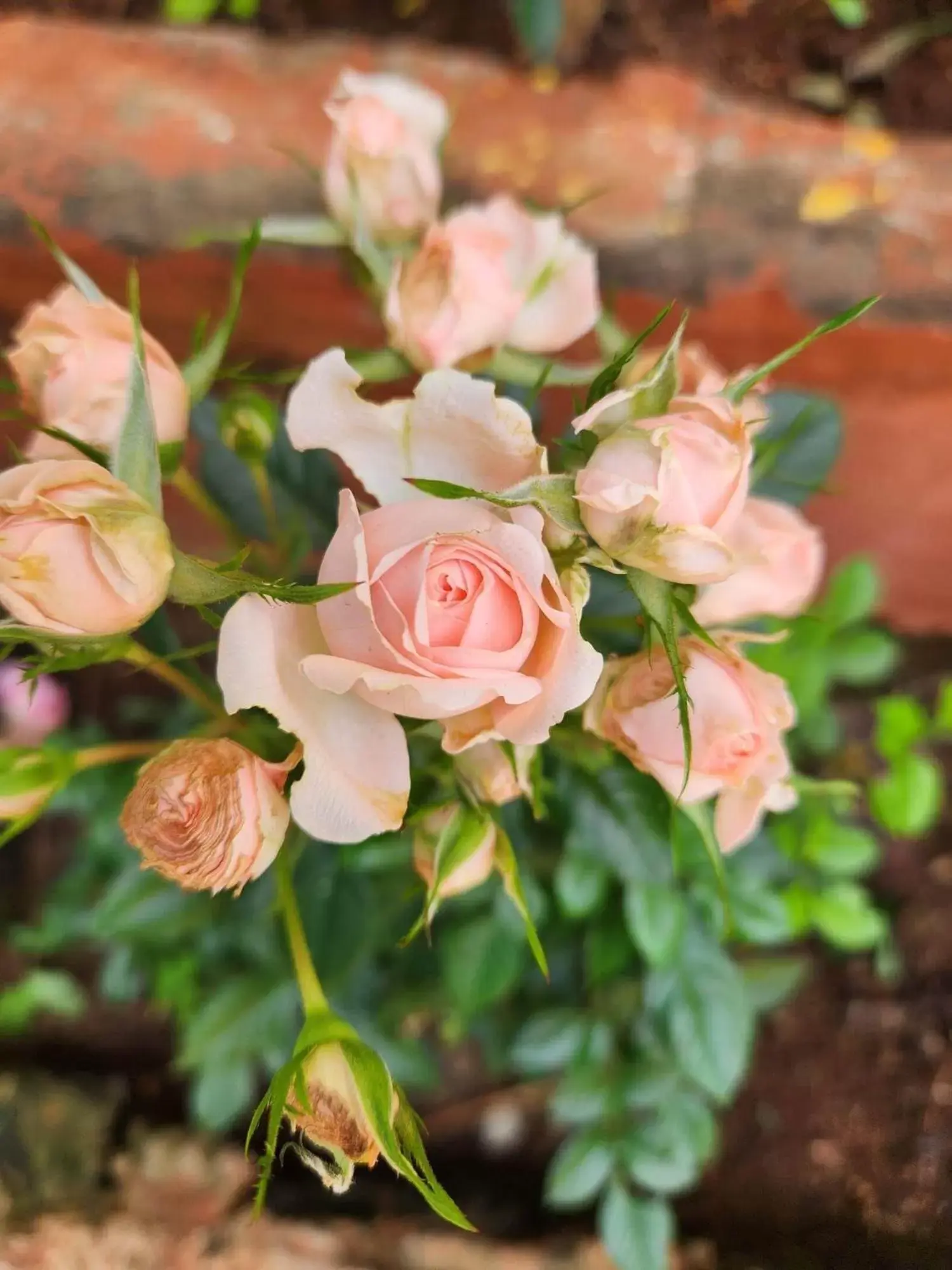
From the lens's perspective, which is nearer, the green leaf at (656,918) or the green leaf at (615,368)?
the green leaf at (615,368)

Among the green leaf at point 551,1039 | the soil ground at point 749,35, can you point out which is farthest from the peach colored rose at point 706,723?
the soil ground at point 749,35

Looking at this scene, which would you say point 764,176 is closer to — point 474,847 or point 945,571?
point 945,571

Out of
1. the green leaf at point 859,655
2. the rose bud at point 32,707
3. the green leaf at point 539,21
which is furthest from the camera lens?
the rose bud at point 32,707

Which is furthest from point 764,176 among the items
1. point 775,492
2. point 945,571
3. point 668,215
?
point 945,571

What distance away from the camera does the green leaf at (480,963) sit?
783 mm

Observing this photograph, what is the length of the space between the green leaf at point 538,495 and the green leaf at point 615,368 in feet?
0.14

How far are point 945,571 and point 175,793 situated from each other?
1.02 m

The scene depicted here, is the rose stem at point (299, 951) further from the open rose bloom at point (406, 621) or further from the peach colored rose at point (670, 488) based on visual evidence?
the peach colored rose at point (670, 488)

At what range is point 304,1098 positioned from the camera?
40 centimetres

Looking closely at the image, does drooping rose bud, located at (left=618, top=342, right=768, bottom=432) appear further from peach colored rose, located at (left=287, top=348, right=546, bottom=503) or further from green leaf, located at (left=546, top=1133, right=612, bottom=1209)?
green leaf, located at (left=546, top=1133, right=612, bottom=1209)

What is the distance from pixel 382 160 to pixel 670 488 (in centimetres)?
29

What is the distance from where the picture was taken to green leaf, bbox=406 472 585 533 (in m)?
0.37

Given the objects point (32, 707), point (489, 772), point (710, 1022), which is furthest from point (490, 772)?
point (32, 707)

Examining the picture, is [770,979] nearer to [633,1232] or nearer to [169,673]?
[633,1232]
